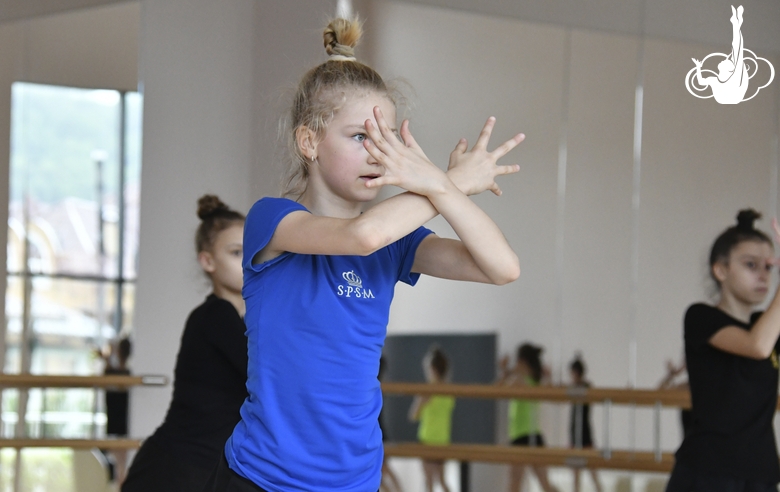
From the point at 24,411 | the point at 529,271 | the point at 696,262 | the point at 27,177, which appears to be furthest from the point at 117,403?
the point at 696,262

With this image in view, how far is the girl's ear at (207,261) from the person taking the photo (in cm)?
243

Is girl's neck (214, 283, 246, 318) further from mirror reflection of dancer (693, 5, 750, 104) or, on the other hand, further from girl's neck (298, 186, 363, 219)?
mirror reflection of dancer (693, 5, 750, 104)

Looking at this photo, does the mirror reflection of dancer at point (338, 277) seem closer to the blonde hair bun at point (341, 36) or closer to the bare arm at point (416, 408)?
the blonde hair bun at point (341, 36)

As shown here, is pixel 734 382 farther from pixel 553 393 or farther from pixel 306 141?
pixel 306 141

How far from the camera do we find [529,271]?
12.3ft

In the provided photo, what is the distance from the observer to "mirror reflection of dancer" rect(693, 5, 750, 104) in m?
3.72

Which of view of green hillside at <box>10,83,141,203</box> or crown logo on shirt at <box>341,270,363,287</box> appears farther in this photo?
view of green hillside at <box>10,83,141,203</box>

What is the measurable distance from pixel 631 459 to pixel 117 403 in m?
2.14

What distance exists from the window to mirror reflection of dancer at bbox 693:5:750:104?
2.44 m

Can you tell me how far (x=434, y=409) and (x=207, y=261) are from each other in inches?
64.4

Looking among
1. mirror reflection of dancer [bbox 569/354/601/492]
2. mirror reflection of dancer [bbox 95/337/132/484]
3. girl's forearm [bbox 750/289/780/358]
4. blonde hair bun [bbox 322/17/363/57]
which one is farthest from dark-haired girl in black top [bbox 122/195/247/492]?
mirror reflection of dancer [bbox 569/354/601/492]

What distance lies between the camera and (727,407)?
248 centimetres

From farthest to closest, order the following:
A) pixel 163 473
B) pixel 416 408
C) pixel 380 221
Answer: pixel 416 408 < pixel 163 473 < pixel 380 221

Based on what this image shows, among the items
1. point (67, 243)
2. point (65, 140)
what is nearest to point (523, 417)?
point (67, 243)
